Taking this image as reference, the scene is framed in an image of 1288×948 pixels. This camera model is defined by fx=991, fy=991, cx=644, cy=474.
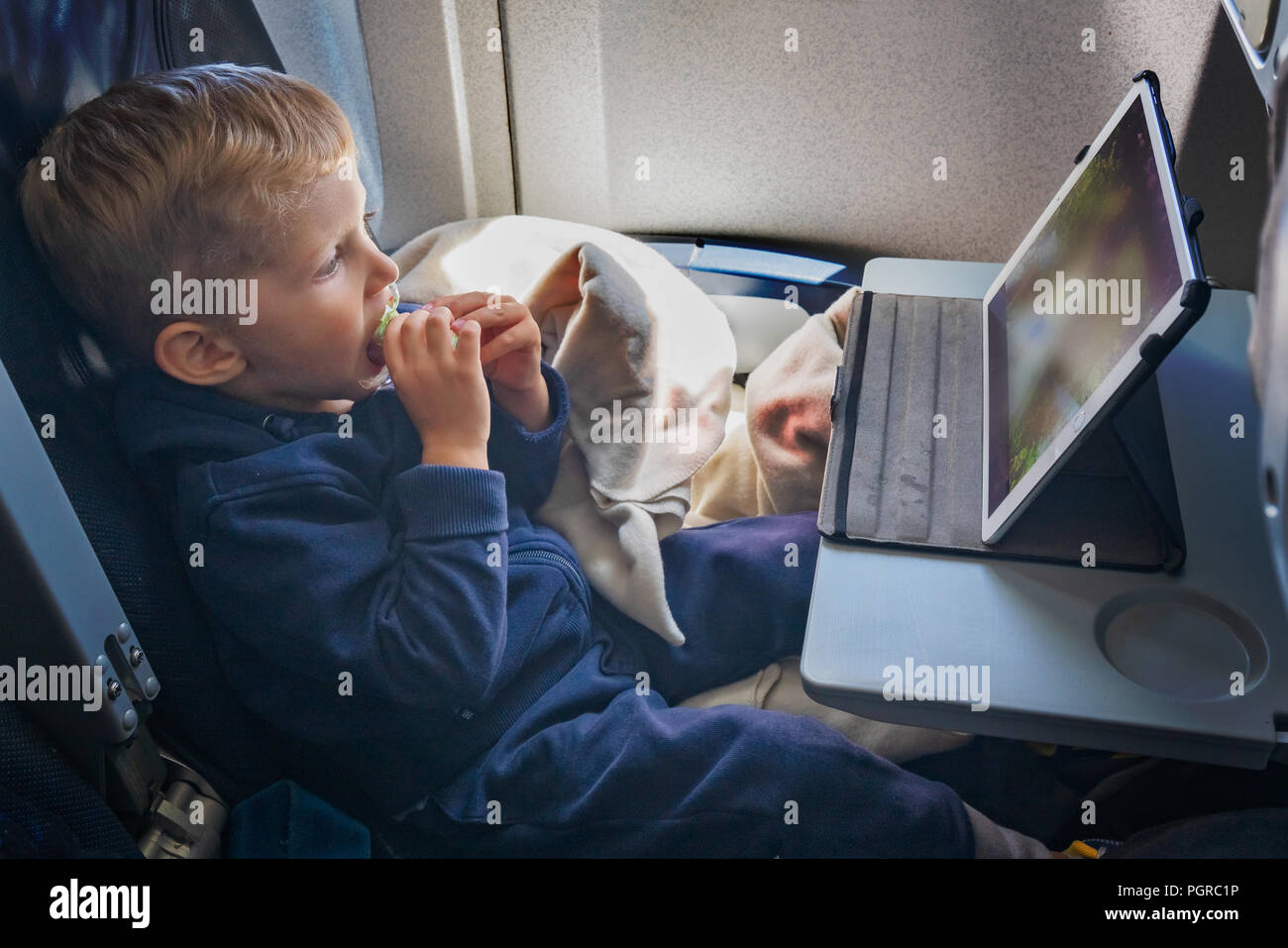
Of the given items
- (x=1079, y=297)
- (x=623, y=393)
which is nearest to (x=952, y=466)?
(x=1079, y=297)

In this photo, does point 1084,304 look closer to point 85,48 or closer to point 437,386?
point 437,386

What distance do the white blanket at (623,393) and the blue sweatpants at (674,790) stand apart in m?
0.11

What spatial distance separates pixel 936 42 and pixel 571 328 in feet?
1.68

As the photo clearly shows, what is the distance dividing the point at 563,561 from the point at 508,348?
0.18 m

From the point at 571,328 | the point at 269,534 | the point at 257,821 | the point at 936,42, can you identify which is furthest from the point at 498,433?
the point at 936,42

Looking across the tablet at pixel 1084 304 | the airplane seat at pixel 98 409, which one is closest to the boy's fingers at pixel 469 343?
the airplane seat at pixel 98 409

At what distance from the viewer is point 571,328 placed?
0.94 m

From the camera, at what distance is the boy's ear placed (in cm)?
67

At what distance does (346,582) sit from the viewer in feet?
2.23

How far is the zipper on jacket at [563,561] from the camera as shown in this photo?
820 mm

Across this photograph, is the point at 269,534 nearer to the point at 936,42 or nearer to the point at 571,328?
the point at 571,328

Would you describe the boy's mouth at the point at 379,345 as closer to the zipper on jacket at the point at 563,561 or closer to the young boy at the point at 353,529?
the young boy at the point at 353,529

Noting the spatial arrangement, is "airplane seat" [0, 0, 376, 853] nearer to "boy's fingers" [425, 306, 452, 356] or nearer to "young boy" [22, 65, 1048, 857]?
"young boy" [22, 65, 1048, 857]

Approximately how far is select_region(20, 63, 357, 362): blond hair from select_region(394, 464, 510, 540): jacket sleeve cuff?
0.19 m
